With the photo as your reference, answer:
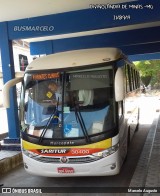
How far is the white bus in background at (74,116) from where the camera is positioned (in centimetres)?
603


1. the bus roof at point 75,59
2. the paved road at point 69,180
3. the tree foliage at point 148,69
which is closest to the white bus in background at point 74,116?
the bus roof at point 75,59

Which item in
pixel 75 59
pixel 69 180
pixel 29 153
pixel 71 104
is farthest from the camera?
pixel 69 180

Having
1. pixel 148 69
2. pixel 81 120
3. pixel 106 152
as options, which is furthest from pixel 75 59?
pixel 148 69

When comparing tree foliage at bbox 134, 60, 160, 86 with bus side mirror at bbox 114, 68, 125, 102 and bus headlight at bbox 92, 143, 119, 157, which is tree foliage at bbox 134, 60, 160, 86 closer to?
bus side mirror at bbox 114, 68, 125, 102

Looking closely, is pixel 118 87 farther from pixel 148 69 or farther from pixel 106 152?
pixel 148 69

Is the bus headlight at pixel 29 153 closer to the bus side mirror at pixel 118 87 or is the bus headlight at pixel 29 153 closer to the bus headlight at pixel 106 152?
the bus headlight at pixel 106 152

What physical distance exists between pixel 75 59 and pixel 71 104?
103cm

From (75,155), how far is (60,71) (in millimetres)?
1780

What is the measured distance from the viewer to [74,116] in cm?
621

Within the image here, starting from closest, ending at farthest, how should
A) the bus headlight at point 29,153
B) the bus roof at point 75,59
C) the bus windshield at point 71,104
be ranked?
1. the bus windshield at point 71,104
2. the bus headlight at point 29,153
3. the bus roof at point 75,59

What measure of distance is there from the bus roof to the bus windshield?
18 cm

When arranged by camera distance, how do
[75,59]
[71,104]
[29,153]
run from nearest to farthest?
[71,104]
[29,153]
[75,59]

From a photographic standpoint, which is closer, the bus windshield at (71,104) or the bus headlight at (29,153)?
the bus windshield at (71,104)

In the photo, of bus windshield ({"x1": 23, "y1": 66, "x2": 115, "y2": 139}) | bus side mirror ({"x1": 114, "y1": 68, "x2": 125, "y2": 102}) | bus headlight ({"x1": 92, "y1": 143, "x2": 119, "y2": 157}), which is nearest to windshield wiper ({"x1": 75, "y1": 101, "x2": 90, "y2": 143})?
bus windshield ({"x1": 23, "y1": 66, "x2": 115, "y2": 139})
